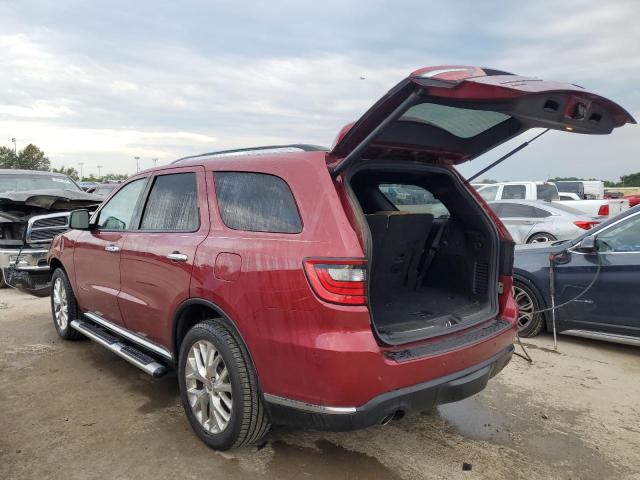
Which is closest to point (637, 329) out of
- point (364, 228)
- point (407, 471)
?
point (407, 471)

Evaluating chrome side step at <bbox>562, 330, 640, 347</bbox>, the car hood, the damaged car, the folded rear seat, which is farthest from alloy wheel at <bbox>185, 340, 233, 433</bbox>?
the car hood

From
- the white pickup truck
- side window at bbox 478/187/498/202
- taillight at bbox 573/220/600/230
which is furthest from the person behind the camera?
side window at bbox 478/187/498/202

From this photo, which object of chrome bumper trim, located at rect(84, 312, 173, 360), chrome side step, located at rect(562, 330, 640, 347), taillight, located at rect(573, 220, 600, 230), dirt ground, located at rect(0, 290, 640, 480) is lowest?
dirt ground, located at rect(0, 290, 640, 480)

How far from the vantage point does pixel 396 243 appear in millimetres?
3396

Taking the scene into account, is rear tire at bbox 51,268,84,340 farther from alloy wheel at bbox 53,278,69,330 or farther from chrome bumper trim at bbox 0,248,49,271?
chrome bumper trim at bbox 0,248,49,271

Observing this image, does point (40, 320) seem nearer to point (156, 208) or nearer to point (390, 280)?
point (156, 208)

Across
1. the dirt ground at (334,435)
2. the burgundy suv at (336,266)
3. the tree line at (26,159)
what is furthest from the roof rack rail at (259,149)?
the tree line at (26,159)

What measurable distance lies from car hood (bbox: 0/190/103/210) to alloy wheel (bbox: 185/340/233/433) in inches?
190

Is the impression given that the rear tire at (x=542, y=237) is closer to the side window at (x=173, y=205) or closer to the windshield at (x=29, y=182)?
the side window at (x=173, y=205)

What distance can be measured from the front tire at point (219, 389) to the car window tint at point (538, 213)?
967 cm

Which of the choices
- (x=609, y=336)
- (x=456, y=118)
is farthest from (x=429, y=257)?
(x=609, y=336)

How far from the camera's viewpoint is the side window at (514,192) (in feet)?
44.0

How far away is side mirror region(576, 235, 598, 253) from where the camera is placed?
4.77 m

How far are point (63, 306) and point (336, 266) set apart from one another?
3.92 metres
